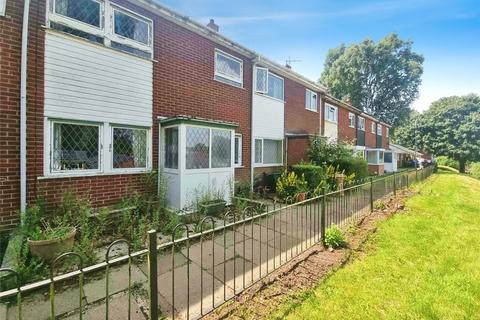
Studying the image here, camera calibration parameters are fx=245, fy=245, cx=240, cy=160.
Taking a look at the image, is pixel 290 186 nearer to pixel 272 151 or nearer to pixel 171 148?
pixel 272 151

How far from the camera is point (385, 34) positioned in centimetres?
3422

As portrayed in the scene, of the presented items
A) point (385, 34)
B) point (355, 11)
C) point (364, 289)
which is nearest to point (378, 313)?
point (364, 289)

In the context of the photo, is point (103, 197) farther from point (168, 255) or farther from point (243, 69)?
point (243, 69)

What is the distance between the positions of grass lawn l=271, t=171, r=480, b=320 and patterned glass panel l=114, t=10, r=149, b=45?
7365 millimetres

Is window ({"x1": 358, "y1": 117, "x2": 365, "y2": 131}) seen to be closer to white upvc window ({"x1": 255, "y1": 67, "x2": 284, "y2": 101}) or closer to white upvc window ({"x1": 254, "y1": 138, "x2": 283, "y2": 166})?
white upvc window ({"x1": 255, "y1": 67, "x2": 284, "y2": 101})

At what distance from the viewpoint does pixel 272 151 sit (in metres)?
12.5

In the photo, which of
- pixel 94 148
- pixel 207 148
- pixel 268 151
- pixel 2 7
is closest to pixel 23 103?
pixel 94 148

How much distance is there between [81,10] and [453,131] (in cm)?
4574

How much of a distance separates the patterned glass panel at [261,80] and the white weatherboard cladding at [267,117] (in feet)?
1.07

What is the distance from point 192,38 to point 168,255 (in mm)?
6955

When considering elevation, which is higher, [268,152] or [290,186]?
[268,152]

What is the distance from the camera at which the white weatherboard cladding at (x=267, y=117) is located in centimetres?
1112

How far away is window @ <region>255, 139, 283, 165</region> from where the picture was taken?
457 inches

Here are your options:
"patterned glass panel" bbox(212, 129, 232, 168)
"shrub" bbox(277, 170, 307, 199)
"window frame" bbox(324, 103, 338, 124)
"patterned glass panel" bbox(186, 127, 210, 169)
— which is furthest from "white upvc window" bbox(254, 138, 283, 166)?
"window frame" bbox(324, 103, 338, 124)
